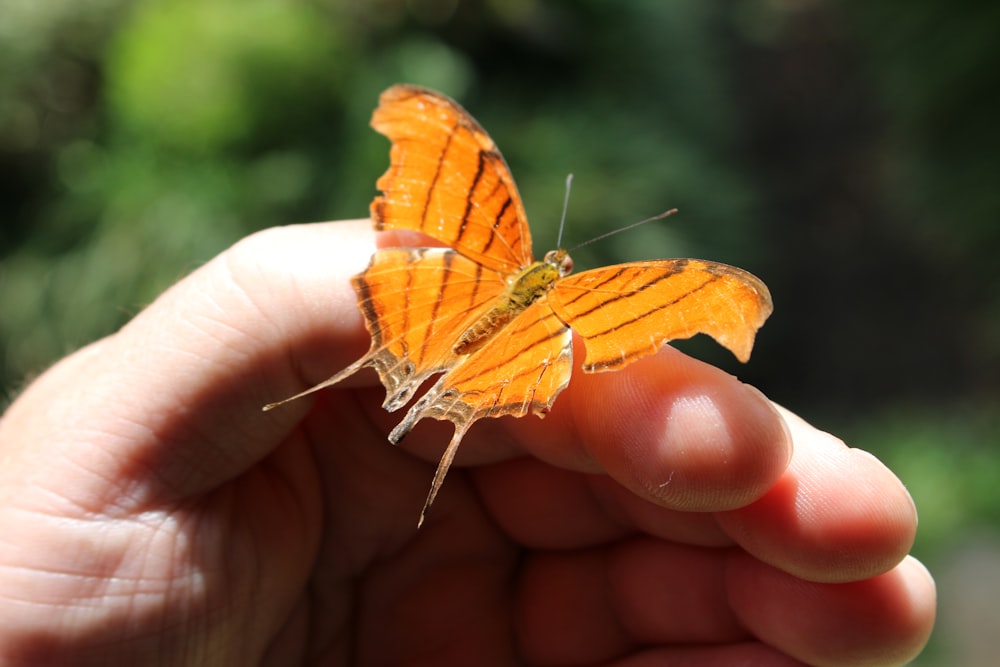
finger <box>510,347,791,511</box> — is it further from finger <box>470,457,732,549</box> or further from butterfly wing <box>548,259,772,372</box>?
finger <box>470,457,732,549</box>

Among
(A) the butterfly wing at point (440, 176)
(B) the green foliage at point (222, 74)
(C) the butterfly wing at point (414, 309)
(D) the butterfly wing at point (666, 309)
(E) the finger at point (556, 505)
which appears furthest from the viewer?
(B) the green foliage at point (222, 74)

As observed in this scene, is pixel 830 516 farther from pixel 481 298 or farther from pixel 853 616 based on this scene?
pixel 481 298

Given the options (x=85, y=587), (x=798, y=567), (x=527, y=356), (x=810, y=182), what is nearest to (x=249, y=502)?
(x=85, y=587)

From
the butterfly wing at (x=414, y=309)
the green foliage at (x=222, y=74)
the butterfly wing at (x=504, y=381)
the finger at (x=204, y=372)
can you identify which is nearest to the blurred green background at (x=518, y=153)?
the green foliage at (x=222, y=74)

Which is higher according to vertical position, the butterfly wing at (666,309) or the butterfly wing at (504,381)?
the butterfly wing at (666,309)

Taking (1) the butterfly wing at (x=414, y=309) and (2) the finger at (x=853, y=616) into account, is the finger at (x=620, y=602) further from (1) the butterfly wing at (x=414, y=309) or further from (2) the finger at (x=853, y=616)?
(1) the butterfly wing at (x=414, y=309)

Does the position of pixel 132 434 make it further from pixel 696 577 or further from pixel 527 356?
pixel 696 577

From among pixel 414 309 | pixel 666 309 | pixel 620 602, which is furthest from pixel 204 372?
pixel 620 602
